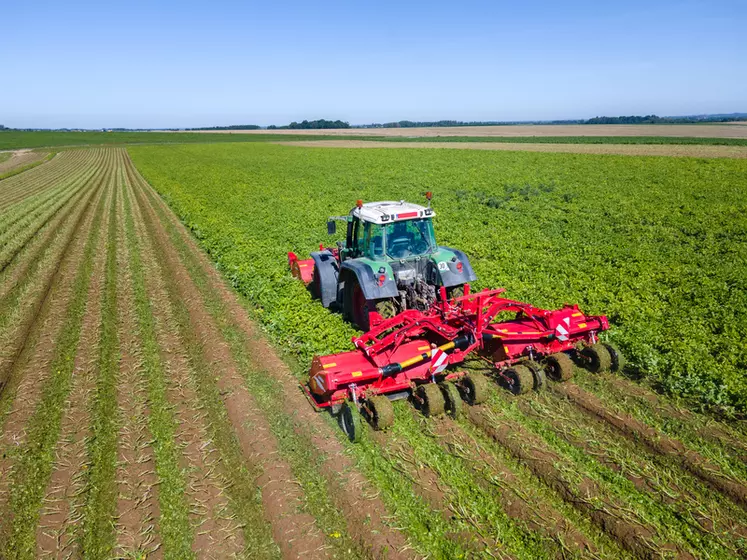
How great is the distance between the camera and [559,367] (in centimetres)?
777

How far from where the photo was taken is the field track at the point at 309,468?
4.98 meters

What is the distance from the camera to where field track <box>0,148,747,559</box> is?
196 inches

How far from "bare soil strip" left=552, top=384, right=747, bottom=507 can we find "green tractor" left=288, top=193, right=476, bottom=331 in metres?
2.80

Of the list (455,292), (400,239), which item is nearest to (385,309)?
(400,239)

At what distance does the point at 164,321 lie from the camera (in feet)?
36.1

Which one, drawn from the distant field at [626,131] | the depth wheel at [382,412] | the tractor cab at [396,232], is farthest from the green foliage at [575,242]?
the distant field at [626,131]

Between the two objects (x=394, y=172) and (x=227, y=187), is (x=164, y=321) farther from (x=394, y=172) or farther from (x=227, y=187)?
(x=394, y=172)

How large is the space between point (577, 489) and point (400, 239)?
17.1ft

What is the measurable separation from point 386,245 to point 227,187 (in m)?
26.4

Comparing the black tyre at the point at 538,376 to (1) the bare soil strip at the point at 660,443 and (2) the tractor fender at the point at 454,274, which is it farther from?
(2) the tractor fender at the point at 454,274

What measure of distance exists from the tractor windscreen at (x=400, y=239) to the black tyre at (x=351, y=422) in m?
3.25

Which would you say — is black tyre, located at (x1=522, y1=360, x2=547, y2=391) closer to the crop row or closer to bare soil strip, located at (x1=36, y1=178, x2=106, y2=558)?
the crop row

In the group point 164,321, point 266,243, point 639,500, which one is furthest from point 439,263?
point 266,243

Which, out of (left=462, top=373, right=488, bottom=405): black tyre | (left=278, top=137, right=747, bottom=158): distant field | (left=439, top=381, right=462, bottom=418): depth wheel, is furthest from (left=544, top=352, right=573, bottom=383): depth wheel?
(left=278, top=137, right=747, bottom=158): distant field
